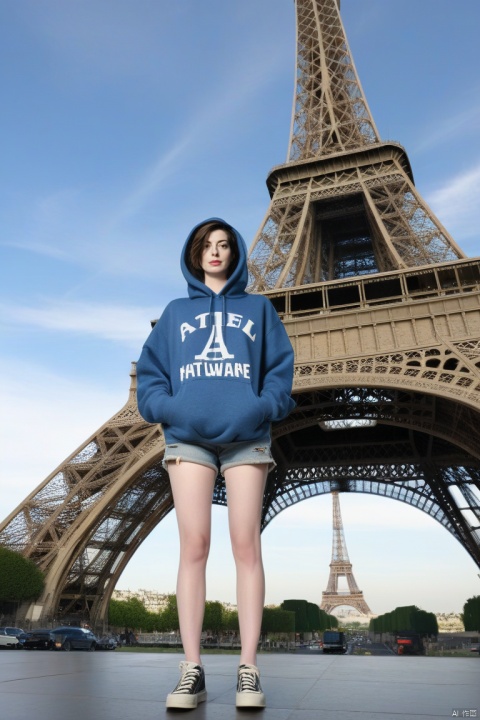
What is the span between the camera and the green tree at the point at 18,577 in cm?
1797

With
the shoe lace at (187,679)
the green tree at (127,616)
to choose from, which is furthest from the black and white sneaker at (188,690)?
the green tree at (127,616)

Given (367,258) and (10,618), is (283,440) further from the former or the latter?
(10,618)

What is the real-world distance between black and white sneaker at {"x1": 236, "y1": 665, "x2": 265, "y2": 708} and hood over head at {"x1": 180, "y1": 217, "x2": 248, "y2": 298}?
2.18 meters

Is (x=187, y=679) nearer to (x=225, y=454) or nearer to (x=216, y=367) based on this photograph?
(x=225, y=454)

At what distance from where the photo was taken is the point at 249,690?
2.58 m

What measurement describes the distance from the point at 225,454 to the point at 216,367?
51 centimetres

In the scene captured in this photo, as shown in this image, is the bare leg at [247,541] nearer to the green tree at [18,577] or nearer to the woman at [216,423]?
the woman at [216,423]

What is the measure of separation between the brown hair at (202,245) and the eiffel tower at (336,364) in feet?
46.3

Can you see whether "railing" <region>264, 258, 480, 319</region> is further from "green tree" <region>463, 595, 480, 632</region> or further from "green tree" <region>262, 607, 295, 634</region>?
"green tree" <region>262, 607, 295, 634</region>

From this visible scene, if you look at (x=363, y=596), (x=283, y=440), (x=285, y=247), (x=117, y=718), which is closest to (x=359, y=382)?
(x=285, y=247)

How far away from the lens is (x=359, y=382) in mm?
18422

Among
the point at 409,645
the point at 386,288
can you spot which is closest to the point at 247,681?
the point at 386,288

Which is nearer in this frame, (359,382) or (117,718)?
(117,718)

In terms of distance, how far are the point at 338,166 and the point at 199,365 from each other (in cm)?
2789
